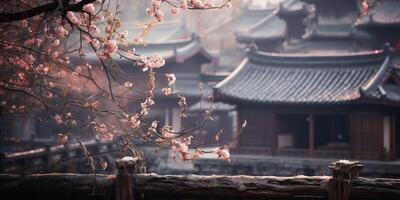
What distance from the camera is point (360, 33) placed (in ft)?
94.5

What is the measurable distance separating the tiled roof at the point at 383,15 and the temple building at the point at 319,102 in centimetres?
558

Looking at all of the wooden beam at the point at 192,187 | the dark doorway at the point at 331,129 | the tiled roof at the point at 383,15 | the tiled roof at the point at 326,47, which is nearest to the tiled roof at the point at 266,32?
the tiled roof at the point at 326,47

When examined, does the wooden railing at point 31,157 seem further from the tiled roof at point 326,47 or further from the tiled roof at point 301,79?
the tiled roof at point 326,47

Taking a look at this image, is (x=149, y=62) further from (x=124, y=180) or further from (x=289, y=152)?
(x=289, y=152)

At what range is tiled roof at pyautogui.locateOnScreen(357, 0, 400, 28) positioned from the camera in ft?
86.7

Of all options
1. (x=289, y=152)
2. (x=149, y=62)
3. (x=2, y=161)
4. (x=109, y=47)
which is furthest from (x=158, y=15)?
(x=289, y=152)

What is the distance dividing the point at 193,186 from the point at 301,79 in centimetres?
1558

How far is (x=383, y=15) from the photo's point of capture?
90.1ft

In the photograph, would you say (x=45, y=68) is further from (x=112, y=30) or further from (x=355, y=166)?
(x=355, y=166)

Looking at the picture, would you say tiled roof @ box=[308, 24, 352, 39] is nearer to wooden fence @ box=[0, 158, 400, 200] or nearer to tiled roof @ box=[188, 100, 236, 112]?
tiled roof @ box=[188, 100, 236, 112]

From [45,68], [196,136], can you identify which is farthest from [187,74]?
[45,68]

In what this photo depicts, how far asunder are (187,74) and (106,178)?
24319 millimetres

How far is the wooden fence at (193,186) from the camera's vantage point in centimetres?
631

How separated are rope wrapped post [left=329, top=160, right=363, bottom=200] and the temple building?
12.3 m
